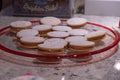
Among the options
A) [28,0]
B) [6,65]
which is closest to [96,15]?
[28,0]

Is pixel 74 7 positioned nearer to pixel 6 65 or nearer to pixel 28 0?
pixel 28 0

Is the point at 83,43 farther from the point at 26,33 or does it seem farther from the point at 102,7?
the point at 102,7

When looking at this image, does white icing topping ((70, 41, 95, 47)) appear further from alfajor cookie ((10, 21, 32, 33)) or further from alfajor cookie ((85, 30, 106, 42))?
alfajor cookie ((10, 21, 32, 33))

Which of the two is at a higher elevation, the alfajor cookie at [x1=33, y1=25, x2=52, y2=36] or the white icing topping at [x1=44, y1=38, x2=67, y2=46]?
the alfajor cookie at [x1=33, y1=25, x2=52, y2=36]

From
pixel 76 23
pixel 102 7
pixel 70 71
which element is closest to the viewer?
pixel 70 71

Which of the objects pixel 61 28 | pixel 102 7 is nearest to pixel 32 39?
pixel 61 28

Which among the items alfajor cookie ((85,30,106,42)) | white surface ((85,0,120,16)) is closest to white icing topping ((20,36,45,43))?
alfajor cookie ((85,30,106,42))
